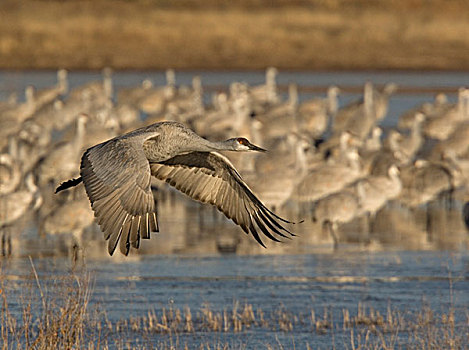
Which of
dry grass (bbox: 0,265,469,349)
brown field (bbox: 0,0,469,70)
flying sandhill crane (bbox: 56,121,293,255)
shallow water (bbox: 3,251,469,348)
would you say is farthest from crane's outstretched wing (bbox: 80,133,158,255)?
brown field (bbox: 0,0,469,70)

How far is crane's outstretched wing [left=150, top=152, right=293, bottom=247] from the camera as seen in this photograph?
8812mm

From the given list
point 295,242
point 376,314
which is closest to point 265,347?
point 376,314

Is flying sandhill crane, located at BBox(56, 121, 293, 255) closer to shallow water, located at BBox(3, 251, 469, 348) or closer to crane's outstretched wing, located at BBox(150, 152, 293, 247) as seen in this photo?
crane's outstretched wing, located at BBox(150, 152, 293, 247)

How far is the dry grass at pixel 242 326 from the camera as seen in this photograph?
28.4ft

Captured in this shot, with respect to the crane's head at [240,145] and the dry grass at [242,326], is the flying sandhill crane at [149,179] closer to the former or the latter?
the crane's head at [240,145]

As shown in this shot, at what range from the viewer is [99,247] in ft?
44.4

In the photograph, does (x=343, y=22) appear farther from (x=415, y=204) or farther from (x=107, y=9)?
(x=415, y=204)

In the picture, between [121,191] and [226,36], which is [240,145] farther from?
[226,36]

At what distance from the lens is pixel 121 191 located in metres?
7.41

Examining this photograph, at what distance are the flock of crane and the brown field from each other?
1580cm

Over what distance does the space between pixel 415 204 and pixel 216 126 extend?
22.4 feet

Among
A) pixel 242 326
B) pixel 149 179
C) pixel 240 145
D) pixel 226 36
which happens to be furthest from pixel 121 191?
pixel 226 36

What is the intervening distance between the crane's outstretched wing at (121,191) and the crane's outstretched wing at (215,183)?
3.80 feet

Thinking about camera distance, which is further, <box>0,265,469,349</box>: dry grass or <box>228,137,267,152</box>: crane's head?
<box>228,137,267,152</box>: crane's head
